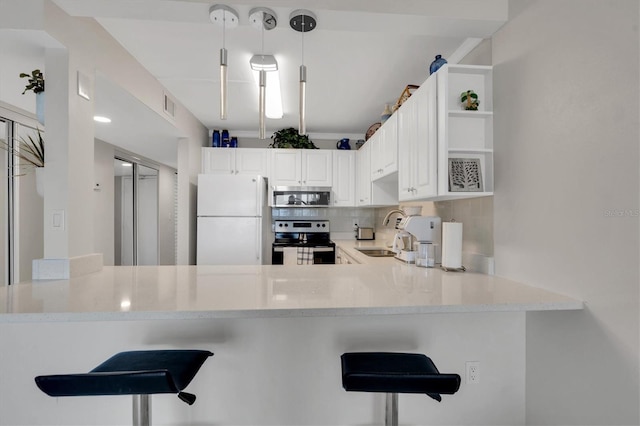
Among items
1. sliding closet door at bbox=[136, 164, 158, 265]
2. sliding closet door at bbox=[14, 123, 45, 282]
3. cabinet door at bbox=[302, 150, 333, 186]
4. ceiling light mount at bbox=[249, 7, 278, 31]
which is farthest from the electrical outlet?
sliding closet door at bbox=[136, 164, 158, 265]

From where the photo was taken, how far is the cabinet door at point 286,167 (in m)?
3.81

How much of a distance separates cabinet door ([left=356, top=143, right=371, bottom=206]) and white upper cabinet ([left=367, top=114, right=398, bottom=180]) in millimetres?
180

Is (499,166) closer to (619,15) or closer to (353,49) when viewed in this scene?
(619,15)

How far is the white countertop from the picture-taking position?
3.33 ft

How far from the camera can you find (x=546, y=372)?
4.37 ft

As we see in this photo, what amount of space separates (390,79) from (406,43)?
51 cm

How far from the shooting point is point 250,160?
12.4 feet

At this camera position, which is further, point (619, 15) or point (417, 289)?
point (417, 289)

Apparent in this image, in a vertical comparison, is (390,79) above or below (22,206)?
above

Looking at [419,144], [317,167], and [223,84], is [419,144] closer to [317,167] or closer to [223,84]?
[223,84]

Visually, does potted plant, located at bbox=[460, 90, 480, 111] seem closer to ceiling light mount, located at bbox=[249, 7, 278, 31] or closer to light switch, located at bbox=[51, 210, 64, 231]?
ceiling light mount, located at bbox=[249, 7, 278, 31]

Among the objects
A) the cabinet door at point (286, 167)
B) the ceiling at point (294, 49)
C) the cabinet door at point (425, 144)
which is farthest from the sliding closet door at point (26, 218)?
the cabinet door at point (425, 144)

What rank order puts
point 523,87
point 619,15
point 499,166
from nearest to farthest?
Result: point 619,15, point 523,87, point 499,166

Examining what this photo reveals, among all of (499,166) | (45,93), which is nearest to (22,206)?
(45,93)
